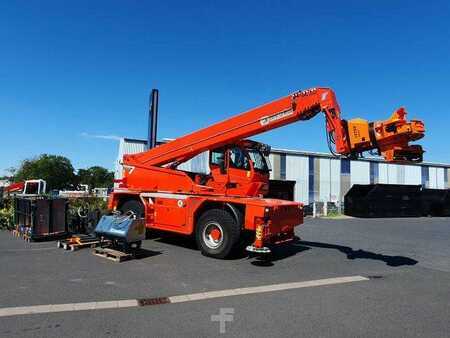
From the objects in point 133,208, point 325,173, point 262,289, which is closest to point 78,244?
point 133,208

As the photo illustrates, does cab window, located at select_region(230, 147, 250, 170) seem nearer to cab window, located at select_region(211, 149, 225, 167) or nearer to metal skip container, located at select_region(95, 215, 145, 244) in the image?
cab window, located at select_region(211, 149, 225, 167)

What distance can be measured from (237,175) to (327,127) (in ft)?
8.49

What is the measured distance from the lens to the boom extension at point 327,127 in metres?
8.26

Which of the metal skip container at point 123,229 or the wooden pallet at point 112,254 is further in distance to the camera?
the metal skip container at point 123,229

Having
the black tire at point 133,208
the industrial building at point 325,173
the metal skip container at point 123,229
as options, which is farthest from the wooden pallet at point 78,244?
the industrial building at point 325,173

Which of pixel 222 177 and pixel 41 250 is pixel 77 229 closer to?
pixel 41 250

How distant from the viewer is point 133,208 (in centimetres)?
1232

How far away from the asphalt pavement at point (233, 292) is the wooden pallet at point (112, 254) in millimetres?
228

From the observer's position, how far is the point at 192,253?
33.6 ft

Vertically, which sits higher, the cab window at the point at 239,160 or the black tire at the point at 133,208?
the cab window at the point at 239,160

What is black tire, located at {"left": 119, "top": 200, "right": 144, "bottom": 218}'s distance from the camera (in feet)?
39.5

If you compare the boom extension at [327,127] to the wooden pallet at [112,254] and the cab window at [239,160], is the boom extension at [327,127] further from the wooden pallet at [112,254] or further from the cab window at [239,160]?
the wooden pallet at [112,254]

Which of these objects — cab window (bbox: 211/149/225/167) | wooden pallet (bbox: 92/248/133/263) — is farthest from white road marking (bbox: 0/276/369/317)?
cab window (bbox: 211/149/225/167)
